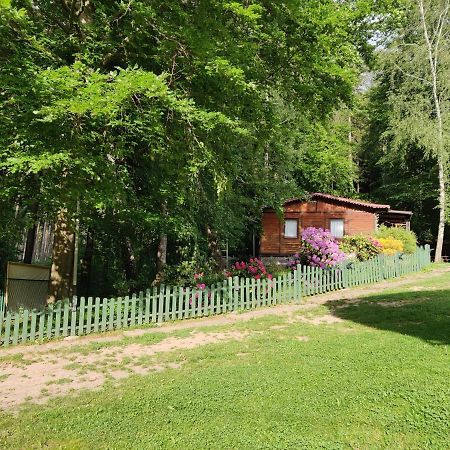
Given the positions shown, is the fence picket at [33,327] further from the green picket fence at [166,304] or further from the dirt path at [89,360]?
the dirt path at [89,360]

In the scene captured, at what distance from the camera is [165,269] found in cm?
1323

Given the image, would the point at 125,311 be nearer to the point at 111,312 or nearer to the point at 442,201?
the point at 111,312

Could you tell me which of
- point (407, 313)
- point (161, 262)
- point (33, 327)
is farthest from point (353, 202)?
point (33, 327)

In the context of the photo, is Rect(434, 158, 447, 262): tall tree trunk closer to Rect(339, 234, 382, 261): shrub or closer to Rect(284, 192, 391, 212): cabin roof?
Rect(284, 192, 391, 212): cabin roof

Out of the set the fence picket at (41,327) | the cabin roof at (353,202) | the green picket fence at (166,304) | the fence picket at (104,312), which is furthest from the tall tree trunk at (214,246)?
the cabin roof at (353,202)

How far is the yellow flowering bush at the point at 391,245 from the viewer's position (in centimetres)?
1888

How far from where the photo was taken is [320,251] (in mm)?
15117

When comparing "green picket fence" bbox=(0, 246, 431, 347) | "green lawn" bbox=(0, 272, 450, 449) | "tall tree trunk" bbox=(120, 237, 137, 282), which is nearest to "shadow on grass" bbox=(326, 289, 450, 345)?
"green lawn" bbox=(0, 272, 450, 449)

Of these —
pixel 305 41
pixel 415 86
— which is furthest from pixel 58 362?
pixel 415 86

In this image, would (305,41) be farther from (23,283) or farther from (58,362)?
(23,283)

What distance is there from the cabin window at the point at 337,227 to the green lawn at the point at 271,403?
61.3 feet

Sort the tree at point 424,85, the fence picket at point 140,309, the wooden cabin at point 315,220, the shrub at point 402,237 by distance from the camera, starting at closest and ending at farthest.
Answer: the fence picket at point 140,309
the shrub at point 402,237
the wooden cabin at point 315,220
the tree at point 424,85

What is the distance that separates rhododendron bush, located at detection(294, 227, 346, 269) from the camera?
14844 mm

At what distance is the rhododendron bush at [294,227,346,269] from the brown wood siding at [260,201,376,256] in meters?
10.0
